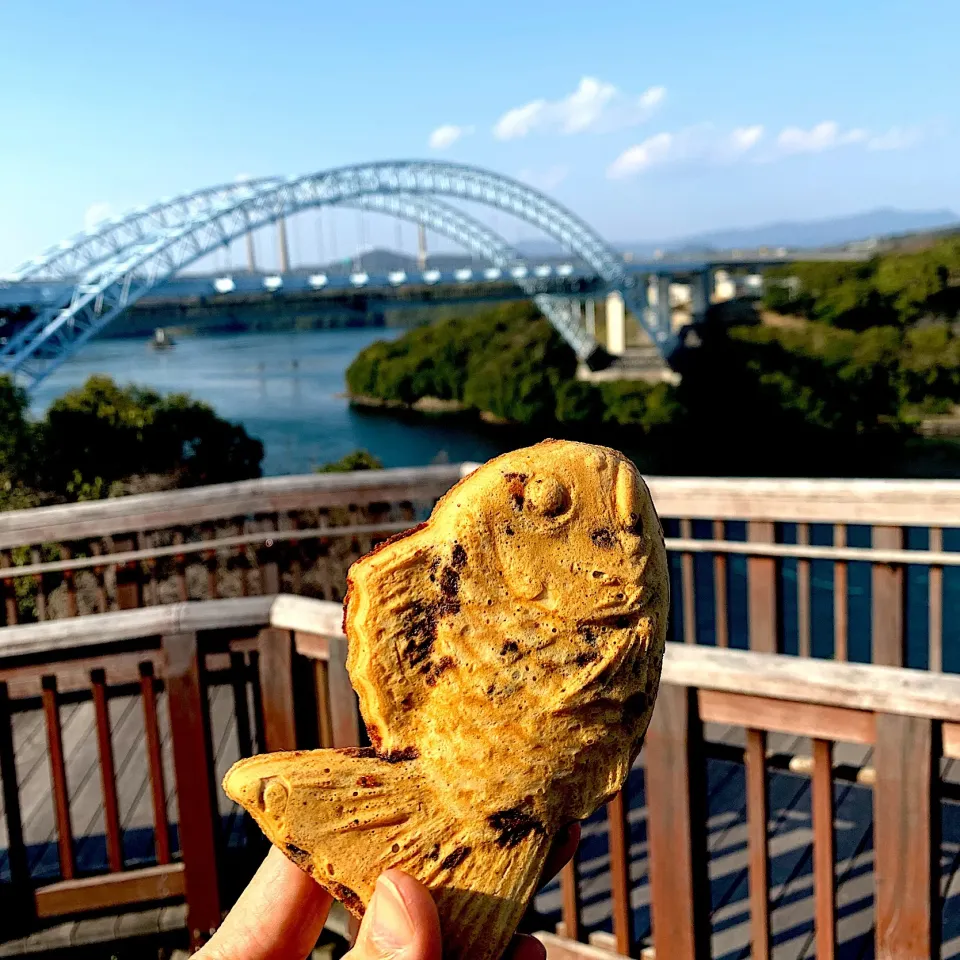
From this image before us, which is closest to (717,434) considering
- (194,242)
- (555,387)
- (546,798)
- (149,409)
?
(555,387)

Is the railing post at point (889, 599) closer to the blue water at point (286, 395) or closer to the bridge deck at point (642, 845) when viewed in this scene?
the bridge deck at point (642, 845)

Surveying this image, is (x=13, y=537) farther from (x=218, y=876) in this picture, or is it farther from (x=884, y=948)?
(x=884, y=948)

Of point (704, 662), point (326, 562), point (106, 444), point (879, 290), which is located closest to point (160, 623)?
point (704, 662)

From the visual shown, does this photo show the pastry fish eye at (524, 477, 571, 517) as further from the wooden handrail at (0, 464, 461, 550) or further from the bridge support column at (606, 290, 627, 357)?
Result: the bridge support column at (606, 290, 627, 357)

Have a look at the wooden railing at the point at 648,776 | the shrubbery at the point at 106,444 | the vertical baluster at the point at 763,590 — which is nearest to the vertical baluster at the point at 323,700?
the wooden railing at the point at 648,776

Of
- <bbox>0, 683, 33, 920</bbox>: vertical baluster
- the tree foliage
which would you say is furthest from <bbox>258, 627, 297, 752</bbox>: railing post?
the tree foliage

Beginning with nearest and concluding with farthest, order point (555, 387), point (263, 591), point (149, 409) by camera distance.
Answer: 1. point (263, 591)
2. point (149, 409)
3. point (555, 387)

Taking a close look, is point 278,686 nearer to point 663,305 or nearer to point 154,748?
point 154,748

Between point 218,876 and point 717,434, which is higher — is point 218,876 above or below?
above
